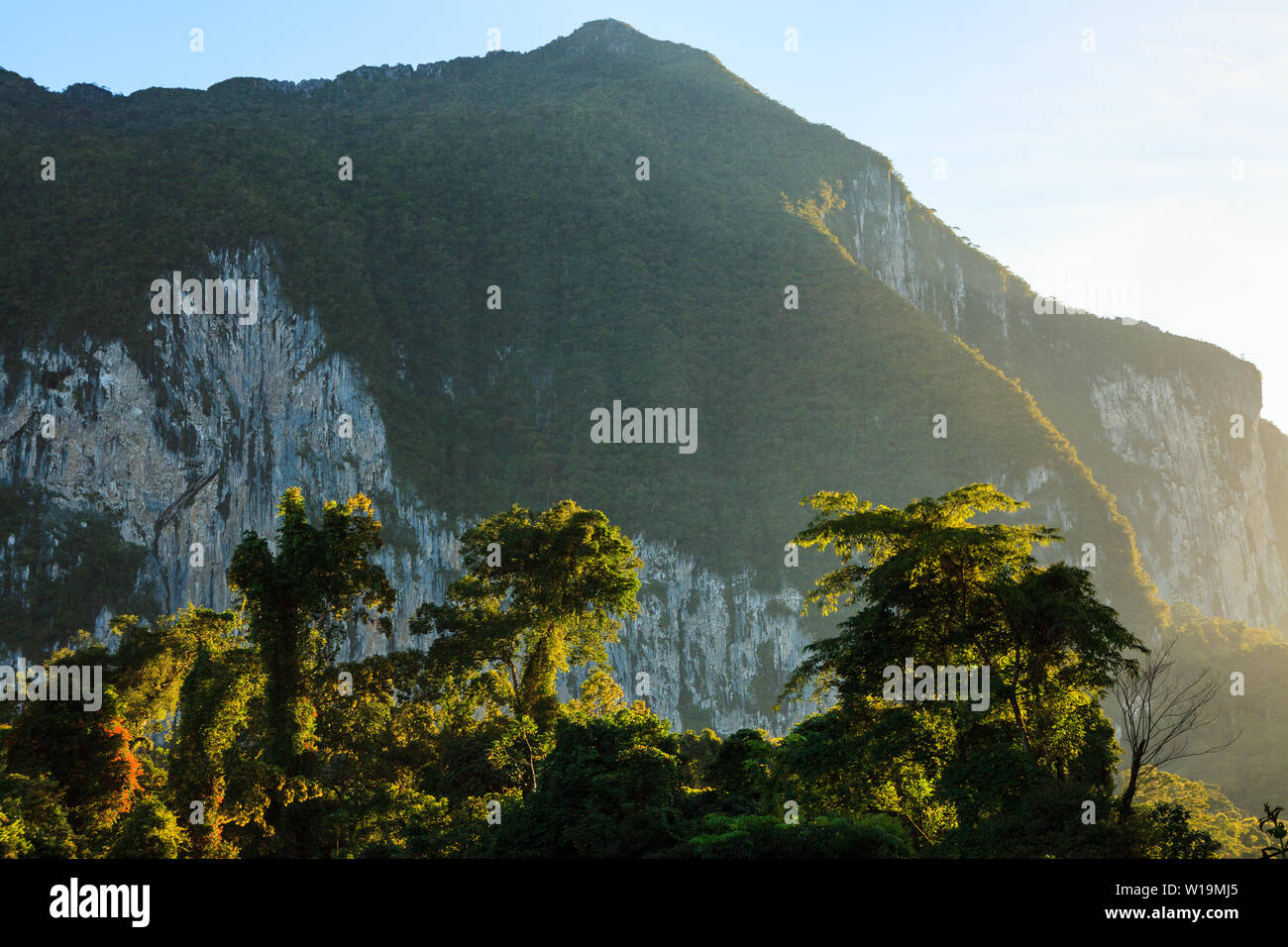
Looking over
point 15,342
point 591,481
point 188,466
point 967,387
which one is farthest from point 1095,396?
point 15,342

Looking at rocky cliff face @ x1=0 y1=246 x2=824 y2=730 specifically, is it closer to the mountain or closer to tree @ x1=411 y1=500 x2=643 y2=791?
the mountain

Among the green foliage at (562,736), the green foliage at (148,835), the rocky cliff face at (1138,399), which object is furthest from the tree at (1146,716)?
the rocky cliff face at (1138,399)

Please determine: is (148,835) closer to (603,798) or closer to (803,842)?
(603,798)

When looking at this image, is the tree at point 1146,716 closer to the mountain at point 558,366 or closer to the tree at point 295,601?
the tree at point 295,601

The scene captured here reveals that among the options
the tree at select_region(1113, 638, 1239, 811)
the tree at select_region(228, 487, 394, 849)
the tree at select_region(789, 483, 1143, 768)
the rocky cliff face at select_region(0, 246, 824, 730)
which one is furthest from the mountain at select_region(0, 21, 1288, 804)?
the tree at select_region(789, 483, 1143, 768)


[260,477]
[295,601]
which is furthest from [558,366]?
[295,601]
